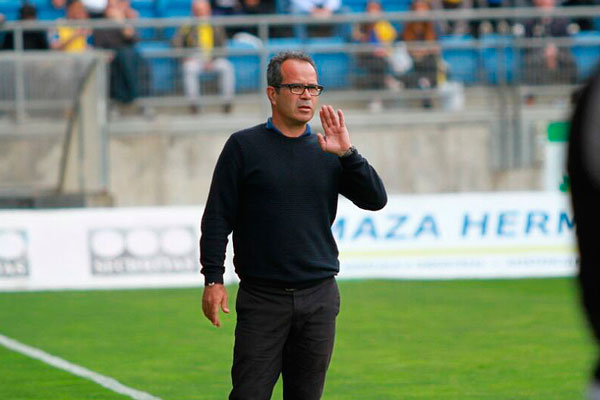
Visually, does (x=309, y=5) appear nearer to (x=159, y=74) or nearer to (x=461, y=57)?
(x=461, y=57)

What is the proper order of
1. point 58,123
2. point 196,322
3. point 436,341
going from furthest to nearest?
1. point 58,123
2. point 196,322
3. point 436,341

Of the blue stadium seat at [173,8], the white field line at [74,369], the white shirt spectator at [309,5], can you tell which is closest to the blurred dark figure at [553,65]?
A: the white shirt spectator at [309,5]

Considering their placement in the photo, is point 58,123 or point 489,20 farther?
point 489,20

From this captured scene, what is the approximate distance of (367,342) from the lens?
37.0 ft

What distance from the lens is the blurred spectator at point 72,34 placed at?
61.4ft

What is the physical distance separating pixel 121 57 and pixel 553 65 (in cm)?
657

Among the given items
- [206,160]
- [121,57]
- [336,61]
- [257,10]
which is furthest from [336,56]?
[121,57]

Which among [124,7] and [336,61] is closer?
[336,61]

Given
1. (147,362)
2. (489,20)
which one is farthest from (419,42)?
(147,362)

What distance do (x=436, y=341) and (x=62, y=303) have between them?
17.6 feet

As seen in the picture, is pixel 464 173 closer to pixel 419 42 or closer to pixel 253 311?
pixel 419 42

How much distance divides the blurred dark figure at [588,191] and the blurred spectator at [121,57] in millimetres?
15768

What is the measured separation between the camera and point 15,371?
32.1ft

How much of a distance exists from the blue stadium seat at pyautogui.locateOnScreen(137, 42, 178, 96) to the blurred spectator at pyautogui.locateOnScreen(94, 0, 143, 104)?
19 cm
